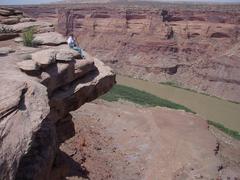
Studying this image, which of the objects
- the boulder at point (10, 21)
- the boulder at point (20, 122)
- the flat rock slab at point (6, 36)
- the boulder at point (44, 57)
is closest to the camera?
the boulder at point (20, 122)

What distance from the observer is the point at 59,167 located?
14.1 m

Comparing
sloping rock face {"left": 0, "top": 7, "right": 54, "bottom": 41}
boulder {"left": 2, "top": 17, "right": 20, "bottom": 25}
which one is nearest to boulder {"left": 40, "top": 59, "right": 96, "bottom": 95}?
sloping rock face {"left": 0, "top": 7, "right": 54, "bottom": 41}

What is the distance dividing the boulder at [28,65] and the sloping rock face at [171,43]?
38.2 meters

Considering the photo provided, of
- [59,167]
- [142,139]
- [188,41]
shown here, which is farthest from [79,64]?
[188,41]

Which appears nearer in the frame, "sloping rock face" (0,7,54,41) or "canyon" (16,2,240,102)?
"sloping rock face" (0,7,54,41)

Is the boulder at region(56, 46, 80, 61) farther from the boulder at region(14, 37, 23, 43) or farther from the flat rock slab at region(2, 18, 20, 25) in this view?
the flat rock slab at region(2, 18, 20, 25)

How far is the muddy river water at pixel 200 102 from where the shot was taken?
3969cm

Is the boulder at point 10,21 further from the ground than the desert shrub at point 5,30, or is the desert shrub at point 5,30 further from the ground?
the boulder at point 10,21

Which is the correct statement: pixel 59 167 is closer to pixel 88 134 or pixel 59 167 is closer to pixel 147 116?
pixel 88 134

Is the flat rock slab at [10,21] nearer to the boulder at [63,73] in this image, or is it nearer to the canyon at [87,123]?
the canyon at [87,123]

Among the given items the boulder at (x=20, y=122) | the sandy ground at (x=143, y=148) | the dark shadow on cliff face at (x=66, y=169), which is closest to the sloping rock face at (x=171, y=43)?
the sandy ground at (x=143, y=148)

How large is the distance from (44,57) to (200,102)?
35.3 meters

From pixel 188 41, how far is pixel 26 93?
4960 cm

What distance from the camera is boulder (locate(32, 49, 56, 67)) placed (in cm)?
1209
